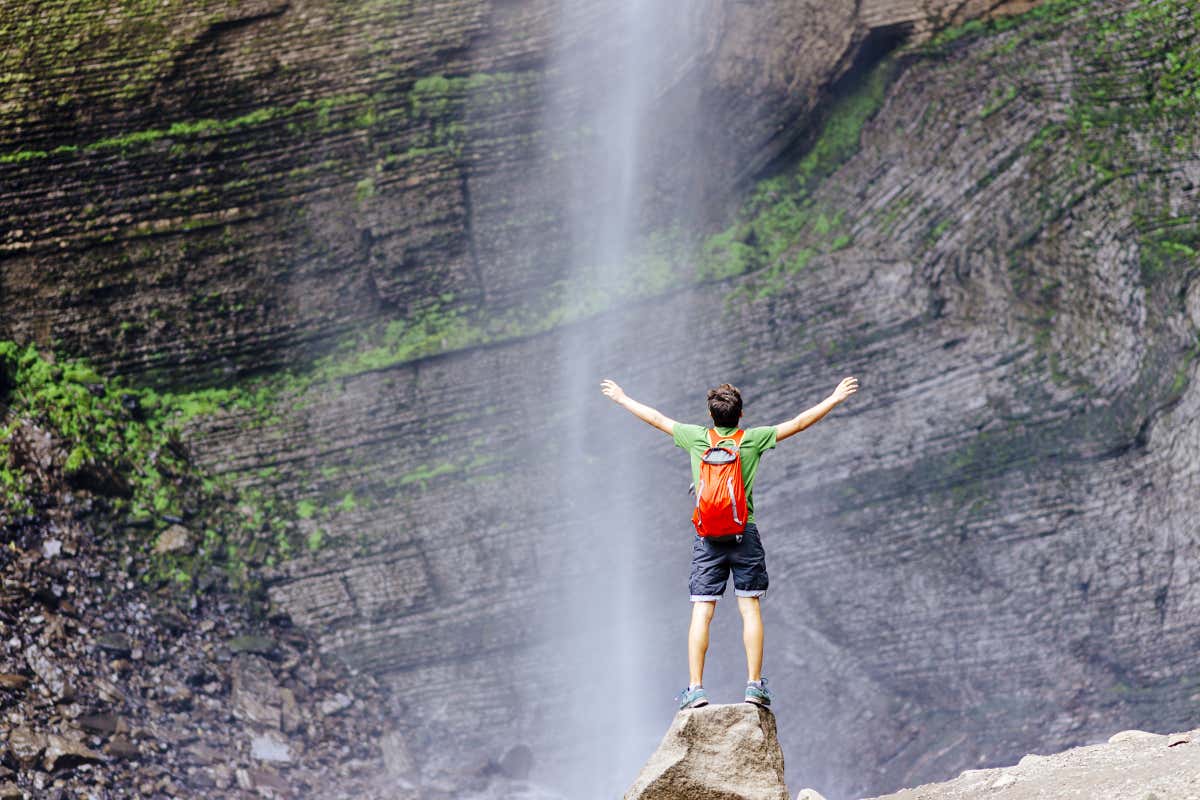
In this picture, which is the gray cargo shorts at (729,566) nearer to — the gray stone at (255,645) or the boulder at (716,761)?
the boulder at (716,761)

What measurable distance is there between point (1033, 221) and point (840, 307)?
200 cm

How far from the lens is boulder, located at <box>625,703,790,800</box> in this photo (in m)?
4.96

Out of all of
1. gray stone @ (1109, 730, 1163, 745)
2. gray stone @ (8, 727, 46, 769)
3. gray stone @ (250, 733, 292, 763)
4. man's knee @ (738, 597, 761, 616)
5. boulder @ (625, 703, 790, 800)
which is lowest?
gray stone @ (250, 733, 292, 763)

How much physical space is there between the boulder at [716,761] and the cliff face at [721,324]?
17.5 feet

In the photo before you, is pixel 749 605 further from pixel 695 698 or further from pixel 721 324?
pixel 721 324

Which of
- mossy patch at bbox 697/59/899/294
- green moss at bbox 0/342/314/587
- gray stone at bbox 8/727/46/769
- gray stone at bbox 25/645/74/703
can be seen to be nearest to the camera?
gray stone at bbox 8/727/46/769

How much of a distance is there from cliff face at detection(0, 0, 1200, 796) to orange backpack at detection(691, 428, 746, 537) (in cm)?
558

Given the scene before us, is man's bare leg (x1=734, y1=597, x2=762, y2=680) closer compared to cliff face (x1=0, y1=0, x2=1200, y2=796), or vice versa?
man's bare leg (x1=734, y1=597, x2=762, y2=680)

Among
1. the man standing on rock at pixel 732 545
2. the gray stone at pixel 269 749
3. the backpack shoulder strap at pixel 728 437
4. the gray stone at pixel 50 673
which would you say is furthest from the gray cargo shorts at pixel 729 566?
the gray stone at pixel 50 673

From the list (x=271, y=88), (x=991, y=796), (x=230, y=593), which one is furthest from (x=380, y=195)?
(x=991, y=796)

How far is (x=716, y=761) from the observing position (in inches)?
197

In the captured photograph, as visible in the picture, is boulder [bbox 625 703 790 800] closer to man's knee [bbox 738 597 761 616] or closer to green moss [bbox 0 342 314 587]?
man's knee [bbox 738 597 761 616]

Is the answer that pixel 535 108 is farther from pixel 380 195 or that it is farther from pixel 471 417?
pixel 471 417

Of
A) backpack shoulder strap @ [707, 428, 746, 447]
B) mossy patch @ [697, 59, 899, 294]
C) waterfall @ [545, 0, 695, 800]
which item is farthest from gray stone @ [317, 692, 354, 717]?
backpack shoulder strap @ [707, 428, 746, 447]
